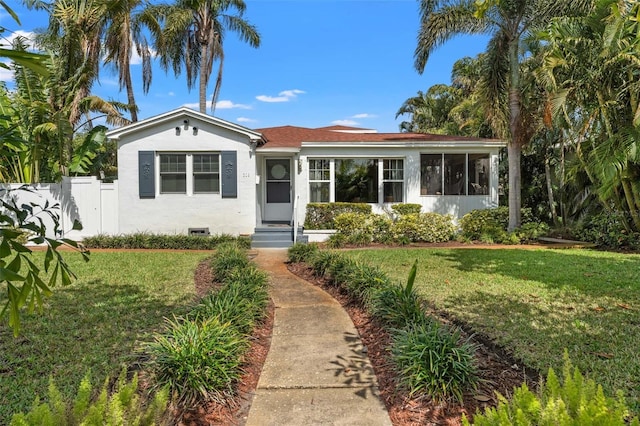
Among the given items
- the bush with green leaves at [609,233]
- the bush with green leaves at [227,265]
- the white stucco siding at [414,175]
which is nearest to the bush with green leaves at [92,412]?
the bush with green leaves at [227,265]

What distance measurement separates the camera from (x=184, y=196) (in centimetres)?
1355

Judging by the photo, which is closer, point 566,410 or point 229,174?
point 566,410

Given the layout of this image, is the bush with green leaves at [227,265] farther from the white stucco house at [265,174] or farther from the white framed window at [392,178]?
the white framed window at [392,178]

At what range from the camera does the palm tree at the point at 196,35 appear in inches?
707

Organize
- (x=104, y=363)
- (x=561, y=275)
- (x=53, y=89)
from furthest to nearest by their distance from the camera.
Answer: (x=53, y=89) → (x=561, y=275) → (x=104, y=363)

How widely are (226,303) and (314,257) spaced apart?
157 inches

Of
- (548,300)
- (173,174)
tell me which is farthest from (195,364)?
(173,174)

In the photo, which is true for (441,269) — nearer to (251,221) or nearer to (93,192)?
(251,221)

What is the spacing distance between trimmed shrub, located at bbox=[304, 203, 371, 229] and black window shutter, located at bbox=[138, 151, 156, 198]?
5.22 metres

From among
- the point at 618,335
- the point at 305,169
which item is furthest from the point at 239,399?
the point at 305,169

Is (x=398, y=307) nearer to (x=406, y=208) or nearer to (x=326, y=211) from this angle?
(x=326, y=211)

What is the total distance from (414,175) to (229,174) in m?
6.41

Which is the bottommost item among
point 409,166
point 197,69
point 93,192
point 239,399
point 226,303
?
point 239,399

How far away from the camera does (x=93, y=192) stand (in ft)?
43.9
